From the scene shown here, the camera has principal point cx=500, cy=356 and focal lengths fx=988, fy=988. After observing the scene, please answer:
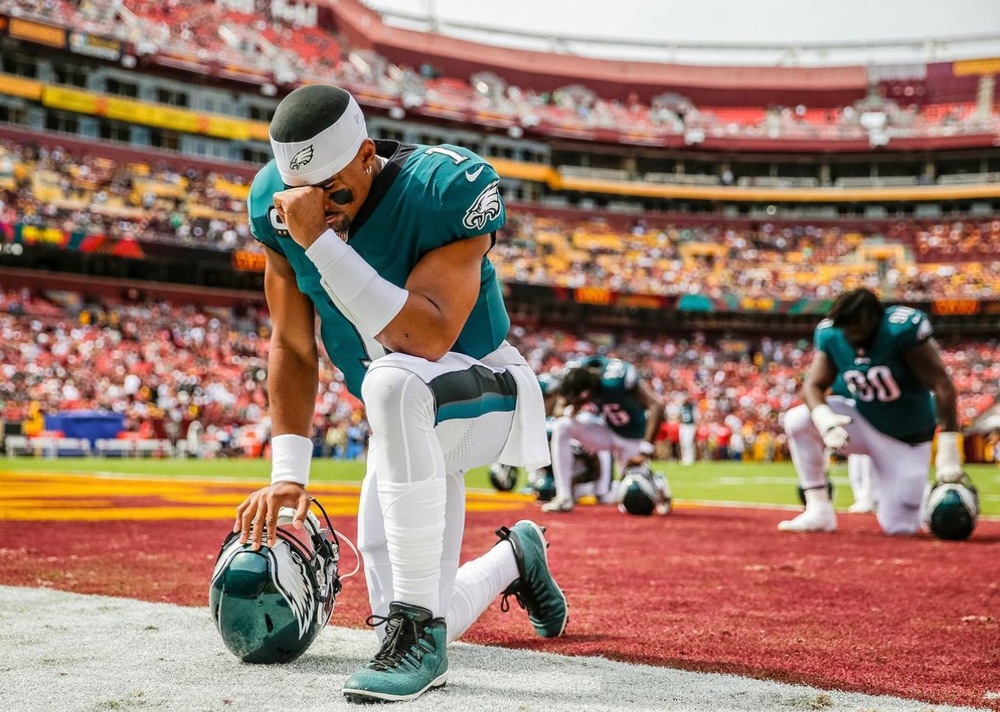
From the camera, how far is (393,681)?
237 cm

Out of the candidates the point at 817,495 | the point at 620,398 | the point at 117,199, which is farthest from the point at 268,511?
the point at 117,199

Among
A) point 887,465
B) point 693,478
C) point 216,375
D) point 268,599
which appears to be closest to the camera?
point 268,599

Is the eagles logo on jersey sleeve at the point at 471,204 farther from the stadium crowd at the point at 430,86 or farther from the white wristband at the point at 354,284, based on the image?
the stadium crowd at the point at 430,86

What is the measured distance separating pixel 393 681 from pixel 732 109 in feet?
172

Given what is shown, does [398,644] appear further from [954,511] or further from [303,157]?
[954,511]

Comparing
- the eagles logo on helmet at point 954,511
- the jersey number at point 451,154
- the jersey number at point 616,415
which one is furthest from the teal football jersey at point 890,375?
the jersey number at point 451,154

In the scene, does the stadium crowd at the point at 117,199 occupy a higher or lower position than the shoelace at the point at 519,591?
higher

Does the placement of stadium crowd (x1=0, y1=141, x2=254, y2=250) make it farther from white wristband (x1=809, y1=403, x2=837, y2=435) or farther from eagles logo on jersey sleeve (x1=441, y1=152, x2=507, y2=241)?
eagles logo on jersey sleeve (x1=441, y1=152, x2=507, y2=241)

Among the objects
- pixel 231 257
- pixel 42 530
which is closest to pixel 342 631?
Answer: pixel 42 530

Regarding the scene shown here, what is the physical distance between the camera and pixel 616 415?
391 inches

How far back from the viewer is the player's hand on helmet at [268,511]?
2746 millimetres

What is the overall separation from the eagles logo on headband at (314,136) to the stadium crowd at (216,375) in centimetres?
2157

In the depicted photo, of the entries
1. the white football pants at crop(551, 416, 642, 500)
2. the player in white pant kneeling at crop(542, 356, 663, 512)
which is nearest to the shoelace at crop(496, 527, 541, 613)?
the player in white pant kneeling at crop(542, 356, 663, 512)

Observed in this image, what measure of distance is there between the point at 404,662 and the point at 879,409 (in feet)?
18.3
